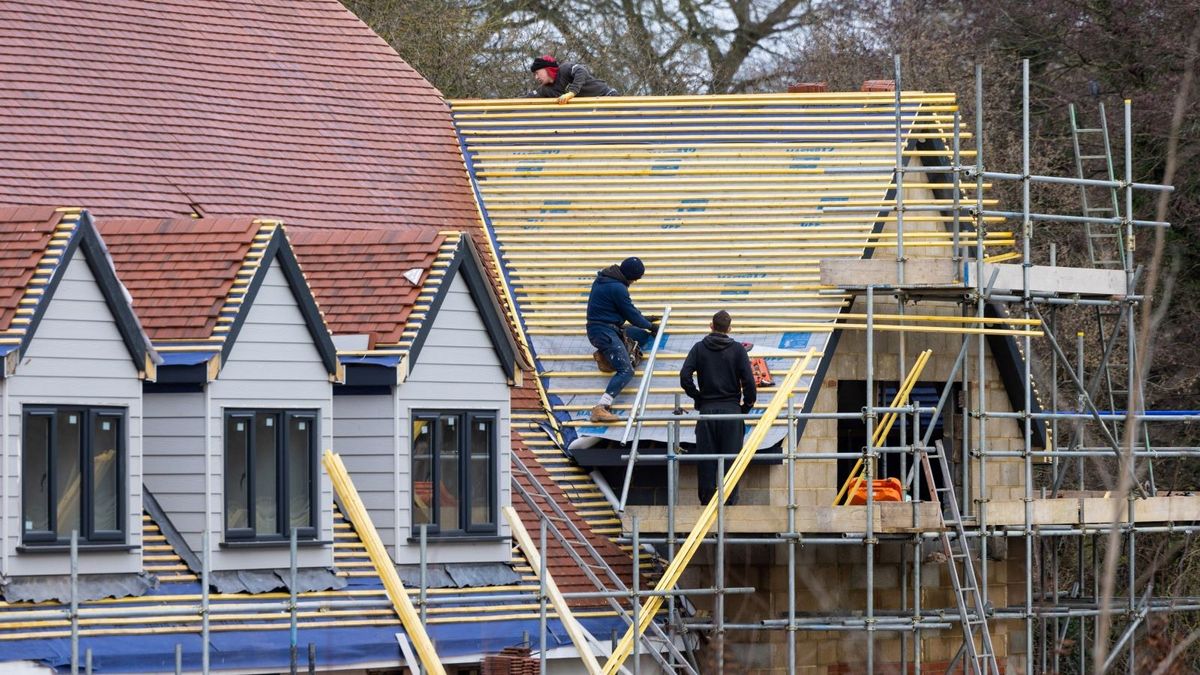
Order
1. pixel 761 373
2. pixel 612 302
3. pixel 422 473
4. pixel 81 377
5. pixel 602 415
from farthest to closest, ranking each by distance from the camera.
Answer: pixel 612 302 < pixel 602 415 < pixel 761 373 < pixel 422 473 < pixel 81 377

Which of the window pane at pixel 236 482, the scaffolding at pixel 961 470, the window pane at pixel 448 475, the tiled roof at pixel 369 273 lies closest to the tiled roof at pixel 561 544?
the scaffolding at pixel 961 470

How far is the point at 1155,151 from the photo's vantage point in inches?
1396

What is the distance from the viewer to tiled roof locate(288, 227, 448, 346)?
18766 mm

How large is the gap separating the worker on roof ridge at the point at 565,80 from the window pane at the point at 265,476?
9162 millimetres

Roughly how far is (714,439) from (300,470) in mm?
4394

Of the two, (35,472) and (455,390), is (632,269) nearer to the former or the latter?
(455,390)

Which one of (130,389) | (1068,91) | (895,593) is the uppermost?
(1068,91)

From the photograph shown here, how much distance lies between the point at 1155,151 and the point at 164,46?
701 inches

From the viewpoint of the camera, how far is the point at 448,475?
62.1 feet

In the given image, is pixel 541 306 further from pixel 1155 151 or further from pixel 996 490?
pixel 1155 151

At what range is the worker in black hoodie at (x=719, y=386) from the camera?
20.4 meters

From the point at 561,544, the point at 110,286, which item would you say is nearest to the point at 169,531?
the point at 110,286

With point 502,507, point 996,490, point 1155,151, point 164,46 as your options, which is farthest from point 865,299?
point 1155,151

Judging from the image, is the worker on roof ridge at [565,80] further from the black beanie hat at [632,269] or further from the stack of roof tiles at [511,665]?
the stack of roof tiles at [511,665]
